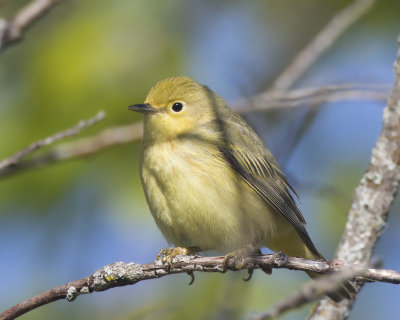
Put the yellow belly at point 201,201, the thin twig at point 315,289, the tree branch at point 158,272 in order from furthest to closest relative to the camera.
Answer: the yellow belly at point 201,201, the tree branch at point 158,272, the thin twig at point 315,289

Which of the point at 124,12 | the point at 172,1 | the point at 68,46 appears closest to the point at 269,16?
the point at 172,1

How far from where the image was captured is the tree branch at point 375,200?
4008mm

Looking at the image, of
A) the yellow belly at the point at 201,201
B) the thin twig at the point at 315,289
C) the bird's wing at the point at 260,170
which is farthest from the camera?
the bird's wing at the point at 260,170

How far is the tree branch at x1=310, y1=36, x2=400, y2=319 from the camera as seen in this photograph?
13.1 ft

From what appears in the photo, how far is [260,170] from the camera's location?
483 centimetres

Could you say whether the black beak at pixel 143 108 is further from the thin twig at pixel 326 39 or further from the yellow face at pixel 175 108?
the thin twig at pixel 326 39

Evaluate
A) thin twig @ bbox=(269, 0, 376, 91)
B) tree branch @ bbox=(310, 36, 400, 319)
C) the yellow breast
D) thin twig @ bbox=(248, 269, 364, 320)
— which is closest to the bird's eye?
the yellow breast

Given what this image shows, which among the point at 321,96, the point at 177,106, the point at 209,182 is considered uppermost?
the point at 177,106

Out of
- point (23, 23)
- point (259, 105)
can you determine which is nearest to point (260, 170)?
point (259, 105)

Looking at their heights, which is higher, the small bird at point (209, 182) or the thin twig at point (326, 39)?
the thin twig at point (326, 39)

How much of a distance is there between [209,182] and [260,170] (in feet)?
2.48

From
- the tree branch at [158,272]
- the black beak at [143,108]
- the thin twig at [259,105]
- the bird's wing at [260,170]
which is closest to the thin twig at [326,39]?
the thin twig at [259,105]

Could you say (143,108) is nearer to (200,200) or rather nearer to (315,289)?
(200,200)

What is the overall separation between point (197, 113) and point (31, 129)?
4.53 feet
